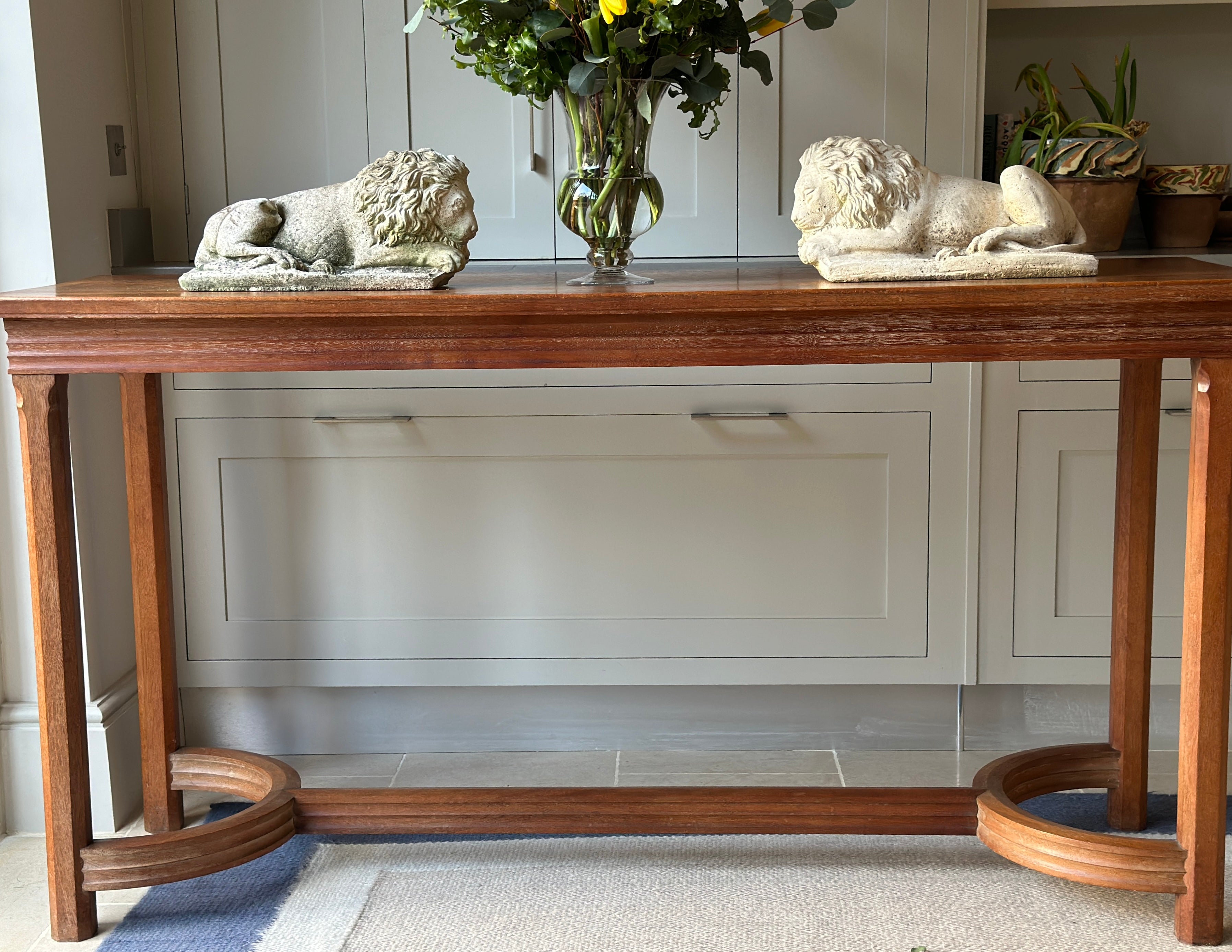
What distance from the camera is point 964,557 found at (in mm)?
2379

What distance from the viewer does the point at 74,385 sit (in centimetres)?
214

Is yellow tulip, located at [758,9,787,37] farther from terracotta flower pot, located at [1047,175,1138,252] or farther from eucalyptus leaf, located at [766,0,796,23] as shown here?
terracotta flower pot, located at [1047,175,1138,252]

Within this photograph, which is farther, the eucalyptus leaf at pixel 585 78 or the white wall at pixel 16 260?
the white wall at pixel 16 260

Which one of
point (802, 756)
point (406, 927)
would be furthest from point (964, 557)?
point (406, 927)

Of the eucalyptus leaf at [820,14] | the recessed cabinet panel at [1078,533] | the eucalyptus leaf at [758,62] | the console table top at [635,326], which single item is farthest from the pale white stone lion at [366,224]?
the recessed cabinet panel at [1078,533]

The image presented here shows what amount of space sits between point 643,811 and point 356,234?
1.00m

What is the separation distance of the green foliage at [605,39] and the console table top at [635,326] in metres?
0.30

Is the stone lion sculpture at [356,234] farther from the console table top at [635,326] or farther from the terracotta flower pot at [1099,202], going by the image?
the terracotta flower pot at [1099,202]

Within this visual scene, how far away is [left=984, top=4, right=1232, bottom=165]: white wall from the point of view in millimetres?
2641

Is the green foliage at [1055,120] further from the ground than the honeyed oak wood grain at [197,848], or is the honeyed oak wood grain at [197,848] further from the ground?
the green foliage at [1055,120]

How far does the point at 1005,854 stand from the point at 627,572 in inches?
34.6

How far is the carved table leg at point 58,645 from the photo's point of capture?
5.71 ft

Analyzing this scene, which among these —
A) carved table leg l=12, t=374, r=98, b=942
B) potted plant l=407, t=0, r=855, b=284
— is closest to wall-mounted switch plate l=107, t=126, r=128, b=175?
carved table leg l=12, t=374, r=98, b=942

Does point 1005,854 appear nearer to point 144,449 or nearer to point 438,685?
point 438,685
